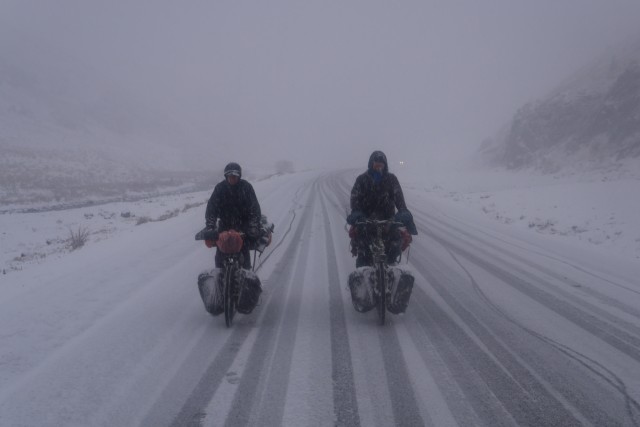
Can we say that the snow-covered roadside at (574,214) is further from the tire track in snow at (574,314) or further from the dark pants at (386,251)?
the dark pants at (386,251)

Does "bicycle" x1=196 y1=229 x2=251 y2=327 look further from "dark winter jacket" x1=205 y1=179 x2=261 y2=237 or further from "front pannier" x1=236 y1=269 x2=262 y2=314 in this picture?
"dark winter jacket" x1=205 y1=179 x2=261 y2=237

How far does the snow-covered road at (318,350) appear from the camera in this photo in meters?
3.79

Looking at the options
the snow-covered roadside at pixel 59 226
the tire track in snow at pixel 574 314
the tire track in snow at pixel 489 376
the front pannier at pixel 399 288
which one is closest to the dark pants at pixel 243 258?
the front pannier at pixel 399 288

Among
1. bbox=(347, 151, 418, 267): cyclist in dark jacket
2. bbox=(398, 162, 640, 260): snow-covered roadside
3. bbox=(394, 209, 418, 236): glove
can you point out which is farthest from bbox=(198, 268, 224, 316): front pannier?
bbox=(398, 162, 640, 260): snow-covered roadside

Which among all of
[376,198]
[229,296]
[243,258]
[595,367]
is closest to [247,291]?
[229,296]

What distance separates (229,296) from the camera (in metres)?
5.78

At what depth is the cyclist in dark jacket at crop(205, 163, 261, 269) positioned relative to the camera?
20.9ft

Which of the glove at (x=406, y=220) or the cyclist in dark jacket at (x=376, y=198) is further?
the cyclist in dark jacket at (x=376, y=198)

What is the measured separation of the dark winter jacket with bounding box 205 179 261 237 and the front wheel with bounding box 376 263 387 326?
74.1 inches

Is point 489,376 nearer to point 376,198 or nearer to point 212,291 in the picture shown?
point 376,198

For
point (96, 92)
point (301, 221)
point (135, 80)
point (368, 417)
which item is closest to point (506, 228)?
point (301, 221)

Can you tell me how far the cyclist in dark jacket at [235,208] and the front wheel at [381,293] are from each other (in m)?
1.84

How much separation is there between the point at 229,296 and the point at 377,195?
8.51ft

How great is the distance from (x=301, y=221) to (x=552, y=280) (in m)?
8.71
